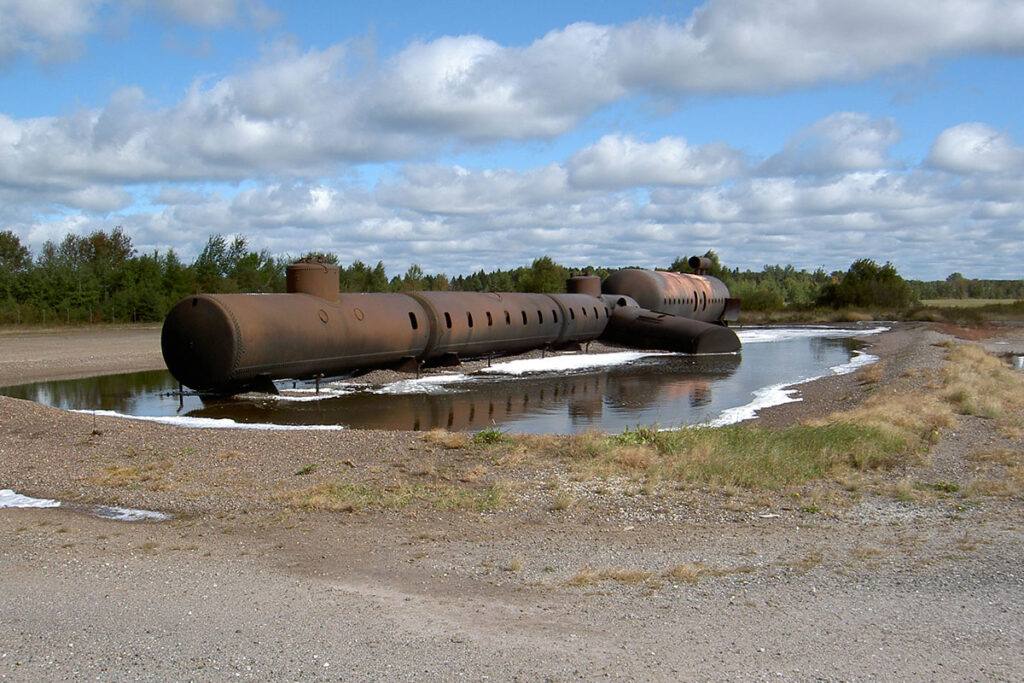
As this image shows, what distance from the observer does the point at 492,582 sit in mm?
6535

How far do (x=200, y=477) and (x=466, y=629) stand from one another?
612cm

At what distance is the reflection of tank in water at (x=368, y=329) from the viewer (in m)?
18.5

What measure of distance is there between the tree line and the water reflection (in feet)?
42.4

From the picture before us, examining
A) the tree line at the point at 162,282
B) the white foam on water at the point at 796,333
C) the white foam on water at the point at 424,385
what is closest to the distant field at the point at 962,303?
the tree line at the point at 162,282

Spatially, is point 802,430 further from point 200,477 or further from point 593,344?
point 593,344

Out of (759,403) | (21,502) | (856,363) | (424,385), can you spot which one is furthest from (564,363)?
(21,502)

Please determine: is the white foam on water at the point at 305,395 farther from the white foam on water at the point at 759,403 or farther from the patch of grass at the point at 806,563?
the patch of grass at the point at 806,563

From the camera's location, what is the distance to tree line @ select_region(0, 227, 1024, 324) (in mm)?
53969

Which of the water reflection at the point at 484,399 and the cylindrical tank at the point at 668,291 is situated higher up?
the cylindrical tank at the point at 668,291

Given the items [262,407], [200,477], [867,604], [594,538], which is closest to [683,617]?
[867,604]

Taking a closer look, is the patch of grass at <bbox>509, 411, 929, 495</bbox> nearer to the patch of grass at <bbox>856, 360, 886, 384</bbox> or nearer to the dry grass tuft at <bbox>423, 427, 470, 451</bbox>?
the dry grass tuft at <bbox>423, 427, 470, 451</bbox>

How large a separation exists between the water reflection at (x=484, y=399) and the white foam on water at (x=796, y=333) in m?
17.4

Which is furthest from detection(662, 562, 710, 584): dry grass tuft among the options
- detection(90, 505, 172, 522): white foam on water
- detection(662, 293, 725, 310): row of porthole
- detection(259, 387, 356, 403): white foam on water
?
detection(662, 293, 725, 310): row of porthole

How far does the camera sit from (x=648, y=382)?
81.1 feet
